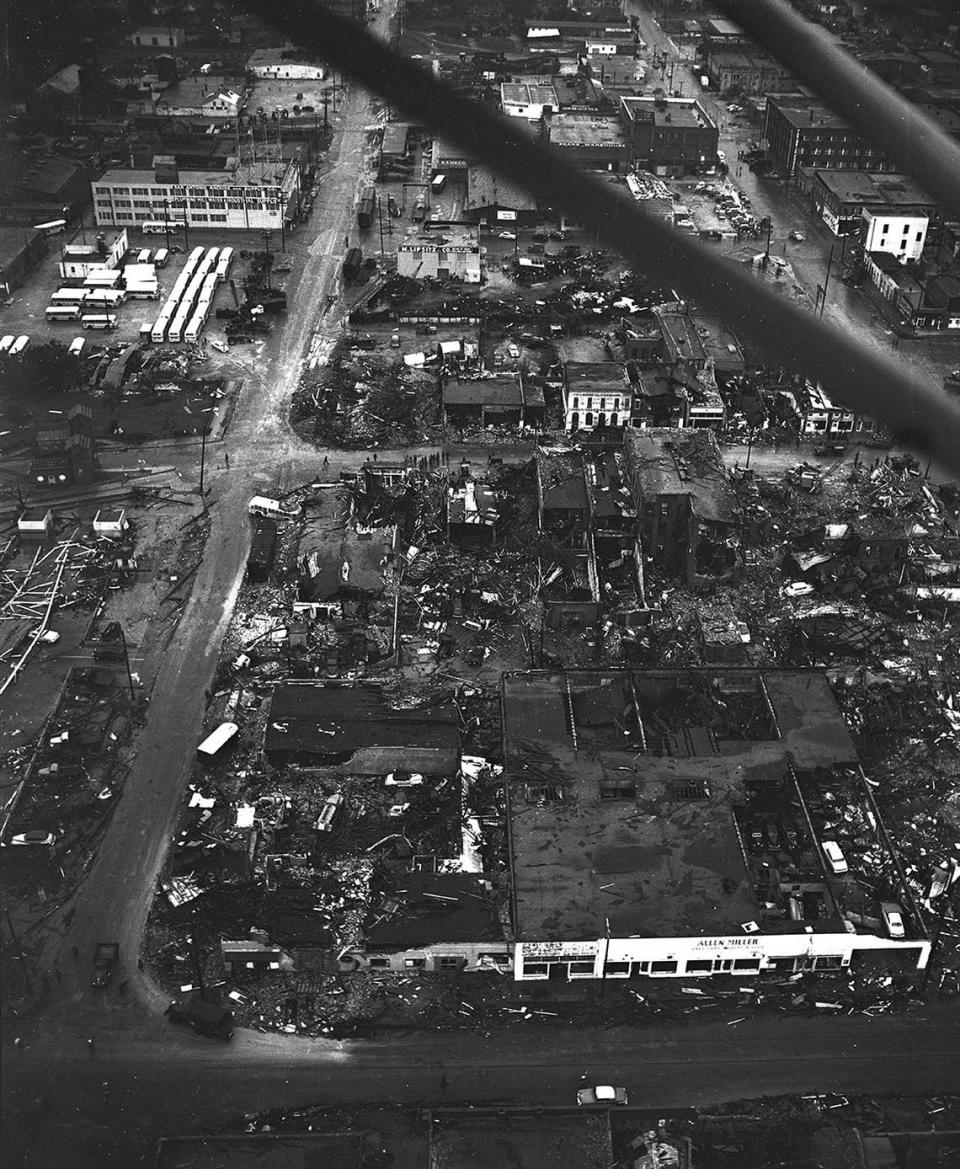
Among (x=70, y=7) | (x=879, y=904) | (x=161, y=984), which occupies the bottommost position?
(x=161, y=984)

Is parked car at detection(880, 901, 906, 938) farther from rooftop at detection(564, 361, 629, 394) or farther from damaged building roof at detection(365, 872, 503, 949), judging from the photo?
rooftop at detection(564, 361, 629, 394)

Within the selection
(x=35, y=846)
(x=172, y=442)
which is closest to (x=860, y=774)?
(x=35, y=846)

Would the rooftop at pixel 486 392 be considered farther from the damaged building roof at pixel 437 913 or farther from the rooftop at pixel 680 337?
the damaged building roof at pixel 437 913

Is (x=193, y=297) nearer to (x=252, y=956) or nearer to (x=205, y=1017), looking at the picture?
(x=252, y=956)

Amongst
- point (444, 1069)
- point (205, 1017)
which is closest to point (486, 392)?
point (205, 1017)

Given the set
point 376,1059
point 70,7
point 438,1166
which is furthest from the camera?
point 70,7

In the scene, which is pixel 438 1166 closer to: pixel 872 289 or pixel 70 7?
pixel 872 289
